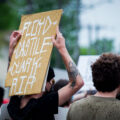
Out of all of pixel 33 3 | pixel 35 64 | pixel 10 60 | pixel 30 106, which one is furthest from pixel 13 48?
pixel 33 3

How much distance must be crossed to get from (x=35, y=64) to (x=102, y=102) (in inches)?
32.1

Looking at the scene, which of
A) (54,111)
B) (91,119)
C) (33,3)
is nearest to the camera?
(91,119)

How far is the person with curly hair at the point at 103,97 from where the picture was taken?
12.2 ft

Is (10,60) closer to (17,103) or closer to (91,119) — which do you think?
(17,103)

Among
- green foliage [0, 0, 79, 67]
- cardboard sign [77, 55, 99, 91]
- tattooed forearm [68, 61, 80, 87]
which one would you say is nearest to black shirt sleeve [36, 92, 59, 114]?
tattooed forearm [68, 61, 80, 87]

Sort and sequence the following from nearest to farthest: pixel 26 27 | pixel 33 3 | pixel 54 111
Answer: pixel 54 111
pixel 26 27
pixel 33 3

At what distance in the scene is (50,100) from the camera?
413cm

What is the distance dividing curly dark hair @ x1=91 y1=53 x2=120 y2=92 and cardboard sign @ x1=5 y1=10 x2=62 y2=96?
53 centimetres

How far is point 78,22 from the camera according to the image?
29.0 meters

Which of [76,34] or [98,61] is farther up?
[98,61]

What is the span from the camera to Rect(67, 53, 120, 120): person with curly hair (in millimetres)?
3721

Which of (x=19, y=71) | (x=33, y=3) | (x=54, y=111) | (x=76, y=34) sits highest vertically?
(x=19, y=71)

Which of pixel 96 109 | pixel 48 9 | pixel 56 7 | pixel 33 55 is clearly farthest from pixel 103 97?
pixel 56 7

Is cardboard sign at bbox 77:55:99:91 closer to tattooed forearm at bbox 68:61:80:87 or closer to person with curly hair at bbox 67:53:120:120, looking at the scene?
tattooed forearm at bbox 68:61:80:87
